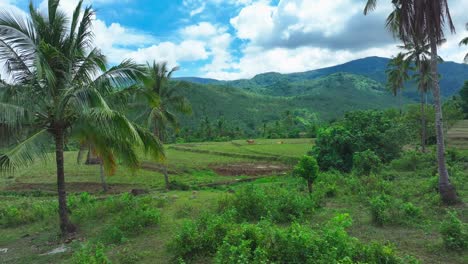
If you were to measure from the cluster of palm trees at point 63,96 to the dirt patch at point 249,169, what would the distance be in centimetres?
1942

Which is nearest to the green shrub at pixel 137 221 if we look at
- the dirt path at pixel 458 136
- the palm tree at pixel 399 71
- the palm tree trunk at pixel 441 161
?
the palm tree trunk at pixel 441 161

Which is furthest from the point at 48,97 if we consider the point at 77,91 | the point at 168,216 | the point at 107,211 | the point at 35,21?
the point at 168,216

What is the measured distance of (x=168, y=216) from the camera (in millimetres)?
11844

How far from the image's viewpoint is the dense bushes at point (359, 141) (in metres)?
24.6

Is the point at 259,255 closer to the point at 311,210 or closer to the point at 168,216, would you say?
the point at 311,210

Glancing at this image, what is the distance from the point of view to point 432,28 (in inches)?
430

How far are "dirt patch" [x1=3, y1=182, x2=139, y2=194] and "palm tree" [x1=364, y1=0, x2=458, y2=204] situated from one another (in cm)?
1933

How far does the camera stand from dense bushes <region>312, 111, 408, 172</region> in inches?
969

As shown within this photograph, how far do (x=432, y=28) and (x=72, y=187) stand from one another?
983 inches

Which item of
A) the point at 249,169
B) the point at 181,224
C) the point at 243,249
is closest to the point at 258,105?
the point at 249,169

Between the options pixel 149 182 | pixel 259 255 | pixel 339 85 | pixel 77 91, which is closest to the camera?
pixel 259 255

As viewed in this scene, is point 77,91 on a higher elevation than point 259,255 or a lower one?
higher

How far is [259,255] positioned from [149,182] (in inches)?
804

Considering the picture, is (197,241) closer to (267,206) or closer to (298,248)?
(298,248)
